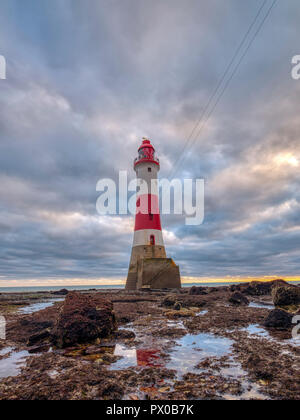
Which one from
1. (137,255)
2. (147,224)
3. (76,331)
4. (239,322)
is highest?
(147,224)

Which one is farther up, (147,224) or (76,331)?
(147,224)

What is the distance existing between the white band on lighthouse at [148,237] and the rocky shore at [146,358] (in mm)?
16573

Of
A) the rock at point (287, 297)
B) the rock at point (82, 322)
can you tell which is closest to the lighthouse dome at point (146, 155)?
the rock at point (287, 297)

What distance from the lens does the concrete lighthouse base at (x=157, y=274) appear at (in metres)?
23.6

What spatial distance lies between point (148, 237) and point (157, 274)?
424cm

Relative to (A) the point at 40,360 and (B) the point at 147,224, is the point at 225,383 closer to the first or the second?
(A) the point at 40,360

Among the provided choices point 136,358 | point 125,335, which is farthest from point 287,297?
point 136,358

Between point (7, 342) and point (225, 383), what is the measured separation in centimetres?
634

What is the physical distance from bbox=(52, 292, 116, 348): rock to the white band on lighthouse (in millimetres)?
18091

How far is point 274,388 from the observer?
11.8ft

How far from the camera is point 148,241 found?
25859 mm

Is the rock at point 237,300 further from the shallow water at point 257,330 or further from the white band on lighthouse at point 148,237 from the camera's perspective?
the white band on lighthouse at point 148,237
